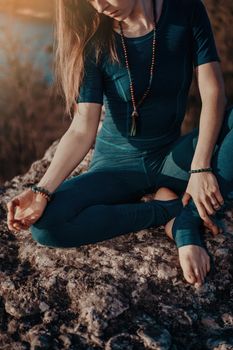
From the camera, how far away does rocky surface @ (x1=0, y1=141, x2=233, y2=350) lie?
7.11ft

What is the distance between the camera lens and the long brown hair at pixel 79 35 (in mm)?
2613

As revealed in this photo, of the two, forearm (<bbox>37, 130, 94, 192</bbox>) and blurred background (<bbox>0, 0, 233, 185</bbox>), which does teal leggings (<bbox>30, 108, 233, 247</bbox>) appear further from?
blurred background (<bbox>0, 0, 233, 185</bbox>)

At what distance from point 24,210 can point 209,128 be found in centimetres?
94

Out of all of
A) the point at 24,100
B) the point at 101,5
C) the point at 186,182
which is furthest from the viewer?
the point at 24,100

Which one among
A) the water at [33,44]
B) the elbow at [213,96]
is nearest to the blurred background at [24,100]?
the water at [33,44]

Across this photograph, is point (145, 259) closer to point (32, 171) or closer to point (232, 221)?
point (232, 221)

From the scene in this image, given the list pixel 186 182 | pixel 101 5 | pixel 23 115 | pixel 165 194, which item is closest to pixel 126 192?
pixel 165 194

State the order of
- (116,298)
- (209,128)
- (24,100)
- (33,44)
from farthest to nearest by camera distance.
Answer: (24,100) → (33,44) → (209,128) → (116,298)

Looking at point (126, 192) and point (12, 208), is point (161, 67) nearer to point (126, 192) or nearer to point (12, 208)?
point (126, 192)

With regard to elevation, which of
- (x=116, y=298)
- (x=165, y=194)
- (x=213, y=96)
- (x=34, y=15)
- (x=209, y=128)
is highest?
(x=213, y=96)

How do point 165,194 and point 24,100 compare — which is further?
point 24,100

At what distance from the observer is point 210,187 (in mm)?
2510

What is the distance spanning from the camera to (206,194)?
2508 mm

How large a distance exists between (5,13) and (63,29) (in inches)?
162
